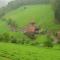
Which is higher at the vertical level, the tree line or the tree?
the tree line

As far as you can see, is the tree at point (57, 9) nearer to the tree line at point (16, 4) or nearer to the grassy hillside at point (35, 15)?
the grassy hillside at point (35, 15)

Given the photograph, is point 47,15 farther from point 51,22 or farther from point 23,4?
point 23,4

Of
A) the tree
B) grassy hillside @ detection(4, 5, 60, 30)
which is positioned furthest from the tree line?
the tree

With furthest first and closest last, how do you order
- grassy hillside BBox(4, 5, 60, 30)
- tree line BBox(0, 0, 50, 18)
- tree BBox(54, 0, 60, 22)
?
tree line BBox(0, 0, 50, 18), grassy hillside BBox(4, 5, 60, 30), tree BBox(54, 0, 60, 22)

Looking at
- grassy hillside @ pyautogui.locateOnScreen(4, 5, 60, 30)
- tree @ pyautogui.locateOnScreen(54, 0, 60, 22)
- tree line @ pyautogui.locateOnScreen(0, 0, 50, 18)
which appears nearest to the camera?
tree @ pyautogui.locateOnScreen(54, 0, 60, 22)

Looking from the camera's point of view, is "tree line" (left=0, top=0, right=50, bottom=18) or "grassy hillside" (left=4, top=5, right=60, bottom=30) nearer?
"grassy hillside" (left=4, top=5, right=60, bottom=30)

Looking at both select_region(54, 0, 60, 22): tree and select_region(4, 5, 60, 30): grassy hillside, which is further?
select_region(4, 5, 60, 30): grassy hillside

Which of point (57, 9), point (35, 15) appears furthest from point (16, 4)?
point (57, 9)

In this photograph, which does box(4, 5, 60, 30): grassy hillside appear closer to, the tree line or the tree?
the tree

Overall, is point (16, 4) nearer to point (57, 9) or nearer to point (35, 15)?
point (35, 15)

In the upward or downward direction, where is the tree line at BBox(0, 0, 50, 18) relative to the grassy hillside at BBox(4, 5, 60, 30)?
upward

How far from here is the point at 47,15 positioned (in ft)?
309

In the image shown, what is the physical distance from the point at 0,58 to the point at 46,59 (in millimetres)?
4224

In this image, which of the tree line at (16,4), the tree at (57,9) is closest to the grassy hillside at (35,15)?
the tree at (57,9)
